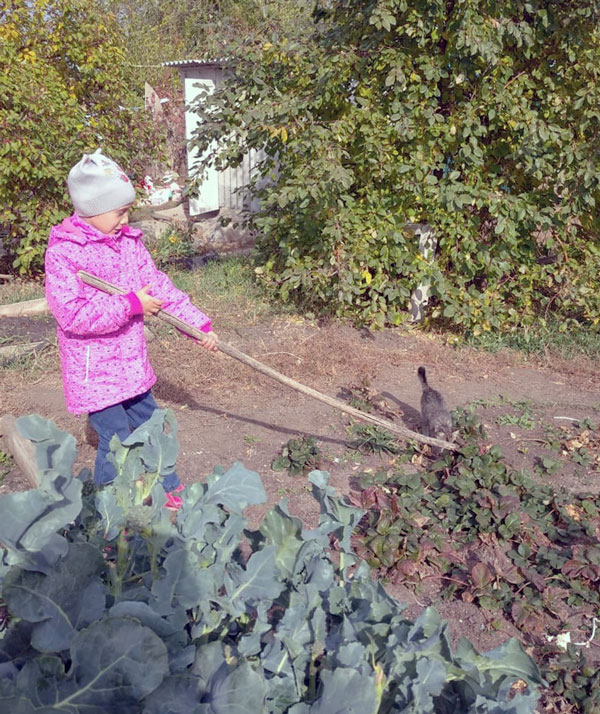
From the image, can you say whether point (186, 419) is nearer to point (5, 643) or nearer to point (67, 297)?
point (67, 297)

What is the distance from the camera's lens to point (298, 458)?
12.4ft

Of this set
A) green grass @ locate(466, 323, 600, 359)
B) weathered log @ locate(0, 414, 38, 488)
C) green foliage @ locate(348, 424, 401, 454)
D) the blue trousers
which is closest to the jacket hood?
the blue trousers

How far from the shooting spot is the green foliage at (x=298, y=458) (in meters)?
3.78

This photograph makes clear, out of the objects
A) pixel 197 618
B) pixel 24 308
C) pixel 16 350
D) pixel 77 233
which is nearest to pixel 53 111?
pixel 24 308

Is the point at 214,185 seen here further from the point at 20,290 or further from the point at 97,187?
the point at 97,187

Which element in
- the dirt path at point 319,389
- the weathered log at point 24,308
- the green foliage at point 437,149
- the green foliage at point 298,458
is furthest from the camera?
the weathered log at point 24,308

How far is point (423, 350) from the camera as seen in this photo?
588 cm

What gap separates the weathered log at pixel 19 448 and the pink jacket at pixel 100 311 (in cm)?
44

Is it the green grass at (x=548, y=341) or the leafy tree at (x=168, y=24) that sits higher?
the leafy tree at (x=168, y=24)

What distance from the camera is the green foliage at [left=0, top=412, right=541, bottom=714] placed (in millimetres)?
1038

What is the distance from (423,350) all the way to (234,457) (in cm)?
247

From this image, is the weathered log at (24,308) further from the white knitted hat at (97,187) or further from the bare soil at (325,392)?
the white knitted hat at (97,187)

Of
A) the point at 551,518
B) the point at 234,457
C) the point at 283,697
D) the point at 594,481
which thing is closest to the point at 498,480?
the point at 551,518

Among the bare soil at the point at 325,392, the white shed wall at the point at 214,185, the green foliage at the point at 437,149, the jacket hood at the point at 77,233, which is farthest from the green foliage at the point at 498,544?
the white shed wall at the point at 214,185
